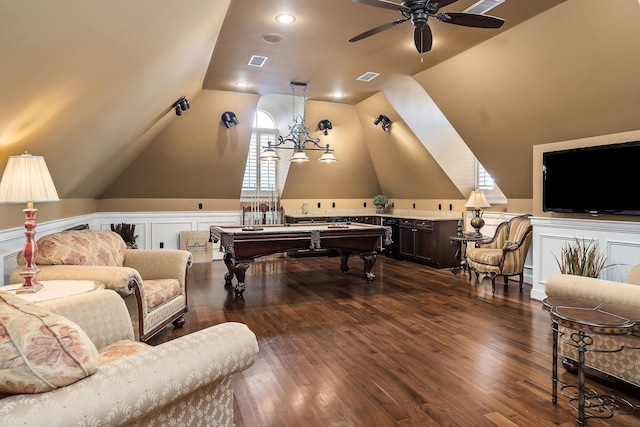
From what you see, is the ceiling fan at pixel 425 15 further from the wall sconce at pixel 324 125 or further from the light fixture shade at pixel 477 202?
the wall sconce at pixel 324 125

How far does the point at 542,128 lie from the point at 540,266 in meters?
1.66

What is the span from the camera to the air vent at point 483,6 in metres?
3.37

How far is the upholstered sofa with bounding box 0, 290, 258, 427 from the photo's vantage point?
3.63 feet

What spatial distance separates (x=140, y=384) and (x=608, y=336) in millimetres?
2698

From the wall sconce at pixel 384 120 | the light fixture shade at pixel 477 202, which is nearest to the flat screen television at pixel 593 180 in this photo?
the light fixture shade at pixel 477 202

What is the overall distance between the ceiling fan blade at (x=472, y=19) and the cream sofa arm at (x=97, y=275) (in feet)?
9.54

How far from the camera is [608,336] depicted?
2.53 meters

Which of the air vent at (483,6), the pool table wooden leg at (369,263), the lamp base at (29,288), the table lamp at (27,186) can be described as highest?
the air vent at (483,6)

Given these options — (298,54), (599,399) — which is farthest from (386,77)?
(599,399)

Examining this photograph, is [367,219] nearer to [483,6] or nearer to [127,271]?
[483,6]

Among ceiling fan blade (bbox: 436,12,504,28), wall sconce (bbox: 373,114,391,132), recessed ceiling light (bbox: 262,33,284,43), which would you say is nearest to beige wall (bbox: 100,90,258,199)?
wall sconce (bbox: 373,114,391,132)

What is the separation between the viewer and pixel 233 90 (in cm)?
623

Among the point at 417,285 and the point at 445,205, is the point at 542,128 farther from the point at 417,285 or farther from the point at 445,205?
the point at 445,205

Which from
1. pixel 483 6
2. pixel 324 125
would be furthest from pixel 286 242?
pixel 483 6
